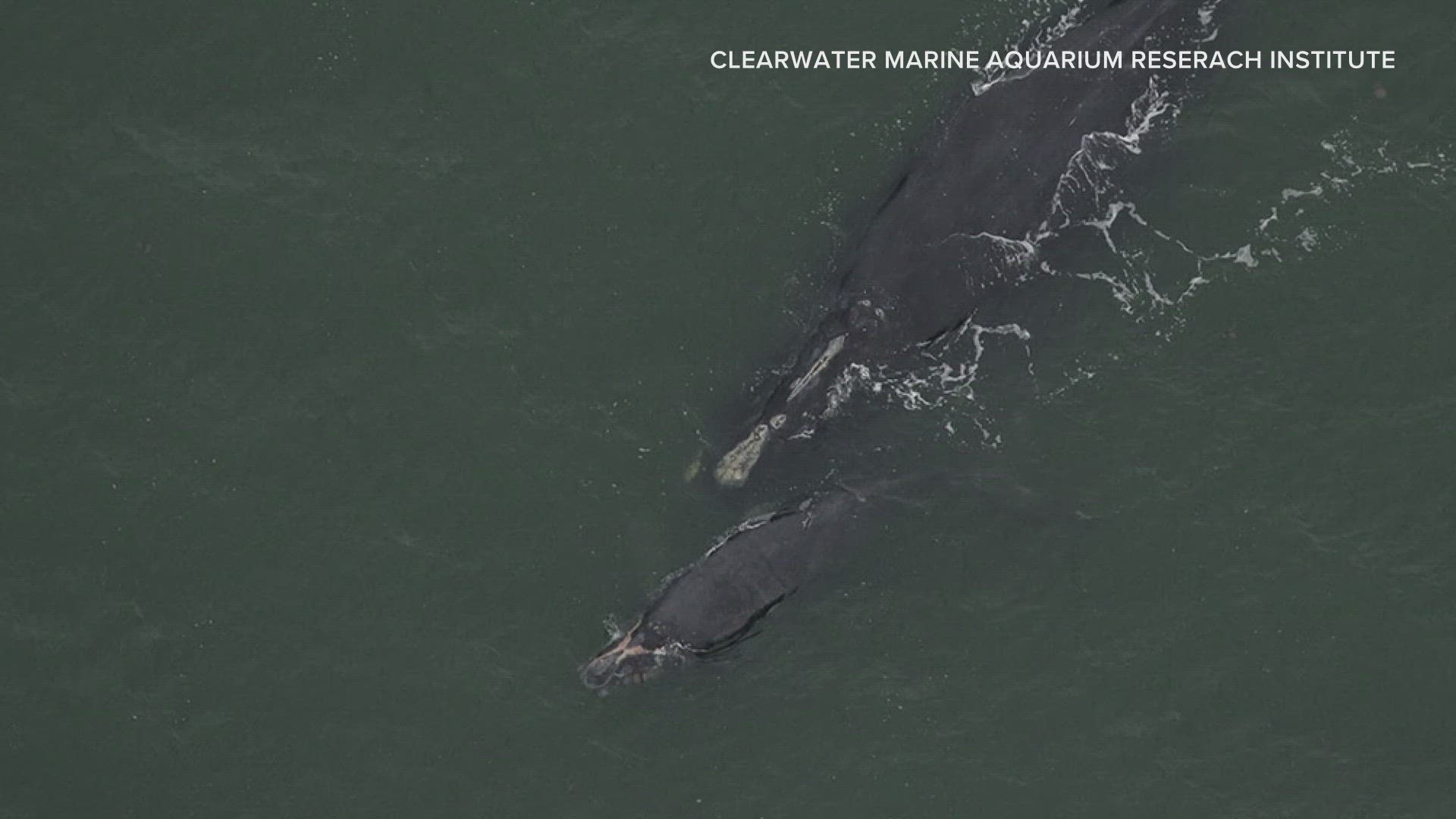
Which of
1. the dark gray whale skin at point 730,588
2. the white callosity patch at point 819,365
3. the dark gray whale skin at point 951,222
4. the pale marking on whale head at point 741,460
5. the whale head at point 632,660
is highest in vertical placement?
the dark gray whale skin at point 951,222

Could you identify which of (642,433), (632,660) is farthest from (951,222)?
(632,660)

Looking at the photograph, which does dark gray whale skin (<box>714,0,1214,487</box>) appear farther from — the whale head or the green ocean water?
Result: the whale head

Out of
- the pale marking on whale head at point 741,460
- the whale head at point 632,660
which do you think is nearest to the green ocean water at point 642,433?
the whale head at point 632,660

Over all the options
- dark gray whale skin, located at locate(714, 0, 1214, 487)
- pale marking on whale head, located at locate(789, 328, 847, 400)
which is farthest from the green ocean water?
pale marking on whale head, located at locate(789, 328, 847, 400)

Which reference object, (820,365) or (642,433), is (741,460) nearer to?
(642,433)

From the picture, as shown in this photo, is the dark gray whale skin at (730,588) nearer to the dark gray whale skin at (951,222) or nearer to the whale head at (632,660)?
the whale head at (632,660)

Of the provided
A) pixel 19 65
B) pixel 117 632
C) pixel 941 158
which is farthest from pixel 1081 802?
pixel 19 65
